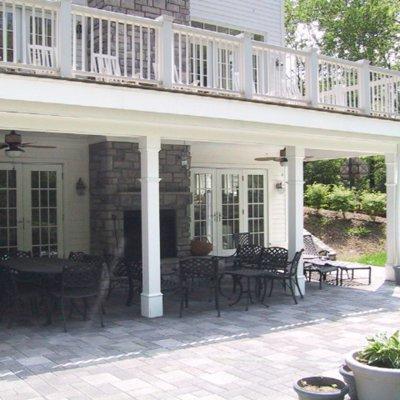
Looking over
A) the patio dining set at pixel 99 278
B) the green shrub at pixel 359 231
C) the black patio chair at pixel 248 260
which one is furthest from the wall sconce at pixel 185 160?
the green shrub at pixel 359 231

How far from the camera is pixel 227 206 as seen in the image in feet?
43.4

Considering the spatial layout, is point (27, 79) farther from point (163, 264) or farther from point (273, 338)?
point (163, 264)

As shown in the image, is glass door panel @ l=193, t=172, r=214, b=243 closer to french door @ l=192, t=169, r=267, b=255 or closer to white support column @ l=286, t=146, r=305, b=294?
french door @ l=192, t=169, r=267, b=255

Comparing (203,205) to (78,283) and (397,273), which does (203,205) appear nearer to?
(397,273)

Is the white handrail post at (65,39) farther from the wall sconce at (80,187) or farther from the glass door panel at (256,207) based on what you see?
the glass door panel at (256,207)

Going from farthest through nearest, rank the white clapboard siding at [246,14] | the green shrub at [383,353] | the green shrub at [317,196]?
the green shrub at [317,196], the white clapboard siding at [246,14], the green shrub at [383,353]

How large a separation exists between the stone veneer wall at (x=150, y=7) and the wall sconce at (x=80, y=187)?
343 centimetres

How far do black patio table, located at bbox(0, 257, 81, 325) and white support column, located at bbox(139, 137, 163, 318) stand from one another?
1222 millimetres

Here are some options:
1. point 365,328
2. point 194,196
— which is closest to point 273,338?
point 365,328

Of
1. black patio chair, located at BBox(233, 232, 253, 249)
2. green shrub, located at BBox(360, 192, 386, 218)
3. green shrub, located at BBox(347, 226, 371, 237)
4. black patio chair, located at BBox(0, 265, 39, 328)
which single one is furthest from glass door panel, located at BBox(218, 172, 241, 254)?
green shrub, located at BBox(360, 192, 386, 218)

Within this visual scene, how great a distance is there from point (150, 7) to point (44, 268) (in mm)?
5868

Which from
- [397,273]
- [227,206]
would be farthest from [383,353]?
[227,206]

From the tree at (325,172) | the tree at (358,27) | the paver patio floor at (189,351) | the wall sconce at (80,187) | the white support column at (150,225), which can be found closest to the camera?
the paver patio floor at (189,351)

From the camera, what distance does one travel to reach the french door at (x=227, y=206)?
503 inches
